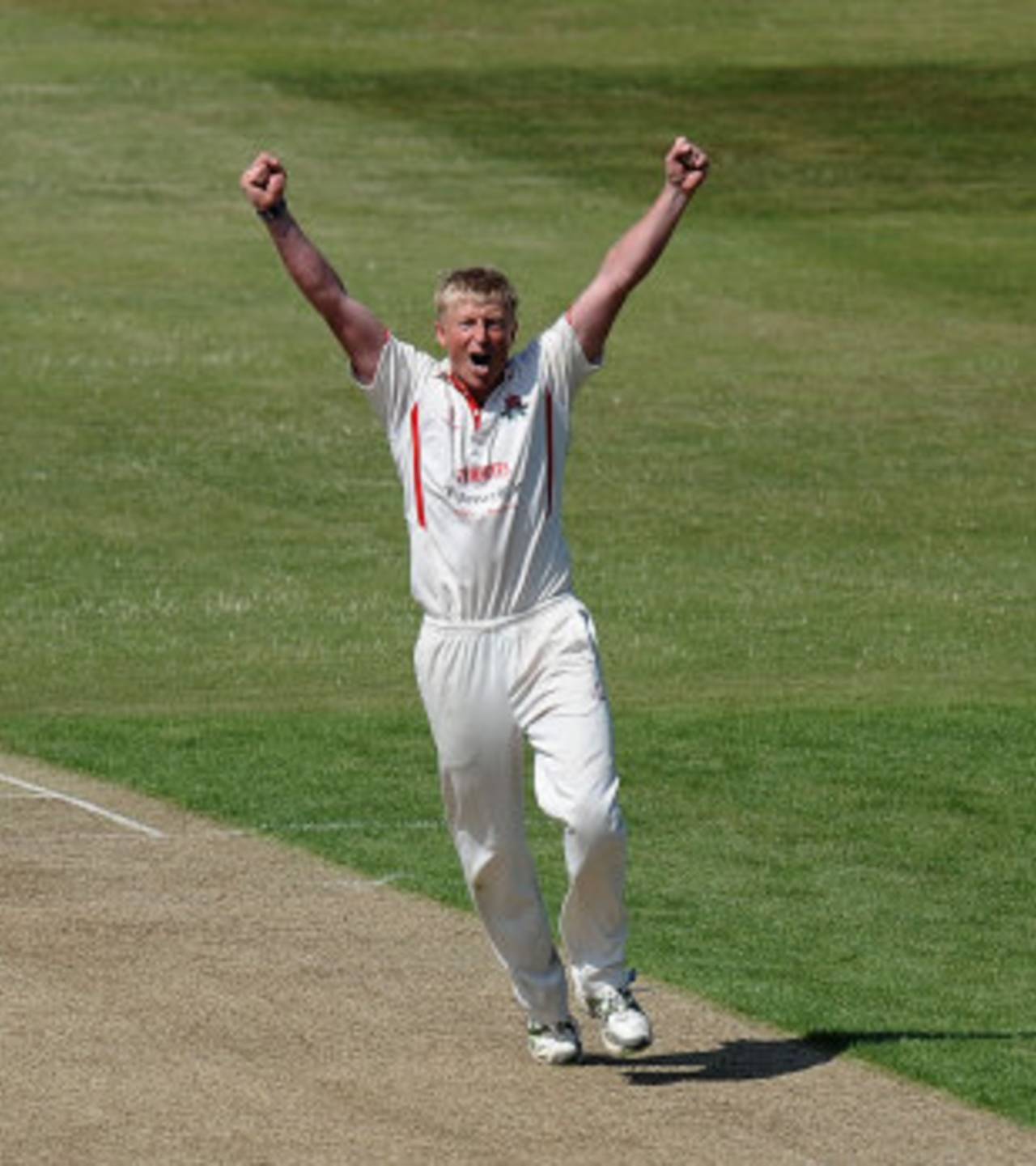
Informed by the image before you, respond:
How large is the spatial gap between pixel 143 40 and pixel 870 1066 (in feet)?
133

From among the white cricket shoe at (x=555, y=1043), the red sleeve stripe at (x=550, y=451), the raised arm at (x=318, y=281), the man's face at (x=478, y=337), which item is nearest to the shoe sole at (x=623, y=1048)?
the white cricket shoe at (x=555, y=1043)

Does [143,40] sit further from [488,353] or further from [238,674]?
[488,353]

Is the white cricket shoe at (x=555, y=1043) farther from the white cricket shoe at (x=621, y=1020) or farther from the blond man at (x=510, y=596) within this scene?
the white cricket shoe at (x=621, y=1020)

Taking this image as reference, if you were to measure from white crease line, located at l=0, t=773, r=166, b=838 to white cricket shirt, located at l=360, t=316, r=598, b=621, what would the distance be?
16.6 ft

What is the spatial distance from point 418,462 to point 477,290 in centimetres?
63

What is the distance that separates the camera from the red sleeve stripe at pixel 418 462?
11820 millimetres

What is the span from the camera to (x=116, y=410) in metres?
32.6

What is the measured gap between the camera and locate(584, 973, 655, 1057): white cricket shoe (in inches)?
466

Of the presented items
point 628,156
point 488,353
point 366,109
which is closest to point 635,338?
point 628,156

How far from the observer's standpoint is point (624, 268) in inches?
468

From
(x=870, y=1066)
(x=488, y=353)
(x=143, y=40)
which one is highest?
(x=143, y=40)

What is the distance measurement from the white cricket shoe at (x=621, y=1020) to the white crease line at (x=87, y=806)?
16.2 feet

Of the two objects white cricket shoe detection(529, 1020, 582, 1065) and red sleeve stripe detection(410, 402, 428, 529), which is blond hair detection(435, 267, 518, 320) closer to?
red sleeve stripe detection(410, 402, 428, 529)

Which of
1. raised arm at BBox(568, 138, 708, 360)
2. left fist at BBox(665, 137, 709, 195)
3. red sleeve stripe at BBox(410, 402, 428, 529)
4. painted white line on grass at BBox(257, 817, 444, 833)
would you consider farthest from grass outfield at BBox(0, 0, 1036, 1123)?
left fist at BBox(665, 137, 709, 195)
